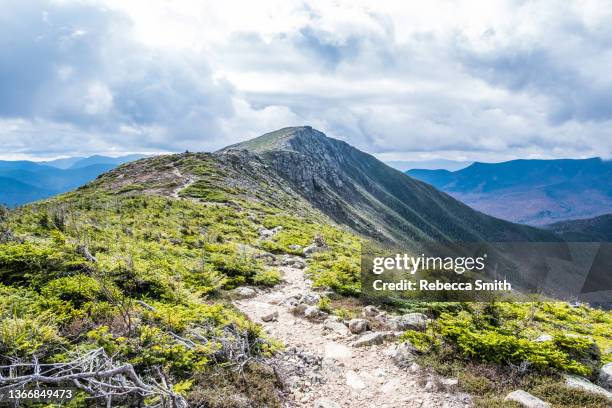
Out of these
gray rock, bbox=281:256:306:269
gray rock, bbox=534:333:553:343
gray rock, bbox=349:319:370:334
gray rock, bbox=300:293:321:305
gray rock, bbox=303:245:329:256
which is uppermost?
gray rock, bbox=303:245:329:256

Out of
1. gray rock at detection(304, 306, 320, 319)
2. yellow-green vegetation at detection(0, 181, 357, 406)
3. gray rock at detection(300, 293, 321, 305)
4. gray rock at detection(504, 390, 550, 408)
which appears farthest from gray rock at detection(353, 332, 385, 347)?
gray rock at detection(504, 390, 550, 408)

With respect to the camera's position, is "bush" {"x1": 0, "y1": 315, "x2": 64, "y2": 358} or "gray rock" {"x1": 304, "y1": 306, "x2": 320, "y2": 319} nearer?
"bush" {"x1": 0, "y1": 315, "x2": 64, "y2": 358}

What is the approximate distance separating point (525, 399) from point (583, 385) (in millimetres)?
1675

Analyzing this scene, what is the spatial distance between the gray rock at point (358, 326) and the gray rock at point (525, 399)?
426 centimetres

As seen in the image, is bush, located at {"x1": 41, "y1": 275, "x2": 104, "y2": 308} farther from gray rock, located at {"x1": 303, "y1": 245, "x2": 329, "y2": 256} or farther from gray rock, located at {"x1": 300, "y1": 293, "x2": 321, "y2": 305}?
gray rock, located at {"x1": 303, "y1": 245, "x2": 329, "y2": 256}

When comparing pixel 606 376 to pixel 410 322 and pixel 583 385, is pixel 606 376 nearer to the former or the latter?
pixel 583 385

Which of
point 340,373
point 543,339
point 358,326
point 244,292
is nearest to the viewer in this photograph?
point 340,373

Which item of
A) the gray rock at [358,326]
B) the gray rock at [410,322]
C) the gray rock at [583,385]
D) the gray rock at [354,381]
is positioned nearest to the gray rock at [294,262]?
the gray rock at [358,326]

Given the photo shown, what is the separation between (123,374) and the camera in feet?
20.7

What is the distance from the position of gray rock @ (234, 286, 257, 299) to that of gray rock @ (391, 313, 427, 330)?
564 centimetres

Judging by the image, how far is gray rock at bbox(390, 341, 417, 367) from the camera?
8.94 m

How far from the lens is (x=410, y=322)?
1092cm

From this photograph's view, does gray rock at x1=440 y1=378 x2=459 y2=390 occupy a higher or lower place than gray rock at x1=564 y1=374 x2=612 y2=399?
lower

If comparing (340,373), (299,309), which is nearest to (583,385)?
(340,373)
